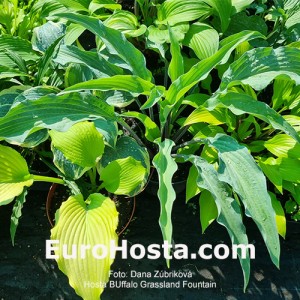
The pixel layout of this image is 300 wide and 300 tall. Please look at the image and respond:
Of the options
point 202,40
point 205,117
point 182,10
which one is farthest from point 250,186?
point 182,10

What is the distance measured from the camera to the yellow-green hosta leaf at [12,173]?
1306 millimetres

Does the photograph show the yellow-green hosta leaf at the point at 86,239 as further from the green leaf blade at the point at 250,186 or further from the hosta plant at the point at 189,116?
the green leaf blade at the point at 250,186

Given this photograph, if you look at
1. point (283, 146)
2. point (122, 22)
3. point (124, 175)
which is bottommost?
point (124, 175)

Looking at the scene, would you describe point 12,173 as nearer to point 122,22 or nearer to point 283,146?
point 122,22

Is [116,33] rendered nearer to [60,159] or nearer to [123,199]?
[60,159]

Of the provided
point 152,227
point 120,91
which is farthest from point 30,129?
point 152,227

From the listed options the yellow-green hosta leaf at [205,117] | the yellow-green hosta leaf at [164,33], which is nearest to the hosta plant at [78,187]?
the yellow-green hosta leaf at [205,117]

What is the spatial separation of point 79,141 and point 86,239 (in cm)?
26

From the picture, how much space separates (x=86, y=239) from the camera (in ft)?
4.08

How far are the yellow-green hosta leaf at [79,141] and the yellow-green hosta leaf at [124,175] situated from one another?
63 mm

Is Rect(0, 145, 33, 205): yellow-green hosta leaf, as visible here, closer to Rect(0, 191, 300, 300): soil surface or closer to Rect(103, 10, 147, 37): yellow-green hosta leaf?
Rect(0, 191, 300, 300): soil surface

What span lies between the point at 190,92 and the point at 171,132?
153 millimetres

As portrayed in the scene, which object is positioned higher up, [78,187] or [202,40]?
[202,40]

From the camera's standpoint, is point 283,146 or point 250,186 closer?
point 250,186
